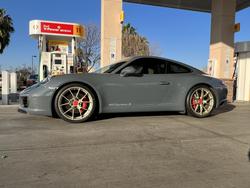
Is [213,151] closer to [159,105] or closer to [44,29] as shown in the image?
[159,105]

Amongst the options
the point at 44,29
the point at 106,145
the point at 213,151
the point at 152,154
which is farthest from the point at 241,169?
the point at 44,29

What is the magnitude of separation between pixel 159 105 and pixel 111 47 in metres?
5.18

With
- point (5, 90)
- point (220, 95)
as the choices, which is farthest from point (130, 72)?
point (5, 90)

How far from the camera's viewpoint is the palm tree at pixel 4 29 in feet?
94.3

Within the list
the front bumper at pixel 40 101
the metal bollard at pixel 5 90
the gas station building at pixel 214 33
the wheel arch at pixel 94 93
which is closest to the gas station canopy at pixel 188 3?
the gas station building at pixel 214 33

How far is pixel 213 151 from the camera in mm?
3744

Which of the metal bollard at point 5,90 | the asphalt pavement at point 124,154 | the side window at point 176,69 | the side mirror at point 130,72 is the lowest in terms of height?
the asphalt pavement at point 124,154

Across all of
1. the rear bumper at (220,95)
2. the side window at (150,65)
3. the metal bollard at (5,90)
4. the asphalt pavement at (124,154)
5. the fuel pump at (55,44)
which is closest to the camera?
the asphalt pavement at (124,154)

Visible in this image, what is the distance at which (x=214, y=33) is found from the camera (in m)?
12.6

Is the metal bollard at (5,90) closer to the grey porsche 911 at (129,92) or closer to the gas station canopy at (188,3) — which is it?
the grey porsche 911 at (129,92)

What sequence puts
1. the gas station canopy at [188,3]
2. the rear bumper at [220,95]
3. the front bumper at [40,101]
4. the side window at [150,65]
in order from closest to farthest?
the front bumper at [40,101] → the side window at [150,65] → the rear bumper at [220,95] → the gas station canopy at [188,3]

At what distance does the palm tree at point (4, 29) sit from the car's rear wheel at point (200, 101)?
26471 millimetres

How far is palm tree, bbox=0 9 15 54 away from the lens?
2873 centimetres

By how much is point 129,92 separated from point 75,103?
3.56 feet
